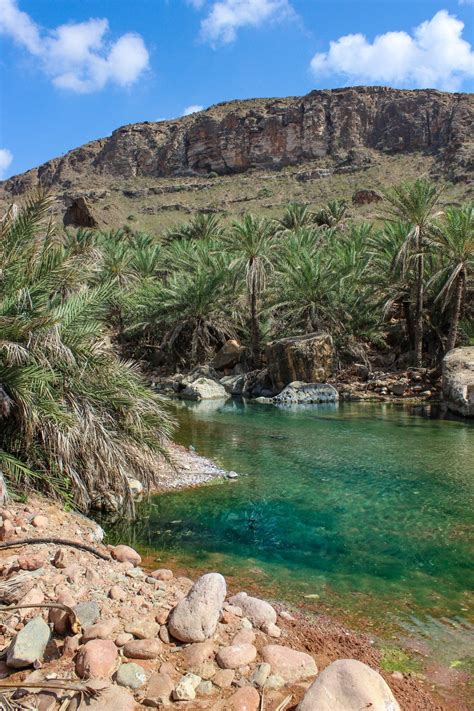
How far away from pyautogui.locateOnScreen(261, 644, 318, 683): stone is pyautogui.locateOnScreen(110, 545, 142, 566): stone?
2240 mm

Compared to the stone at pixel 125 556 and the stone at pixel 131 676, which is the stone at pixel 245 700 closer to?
the stone at pixel 131 676

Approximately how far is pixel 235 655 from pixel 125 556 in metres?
2.32

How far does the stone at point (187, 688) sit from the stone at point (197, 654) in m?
0.11

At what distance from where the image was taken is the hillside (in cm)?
7031

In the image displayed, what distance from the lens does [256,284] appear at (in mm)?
25094

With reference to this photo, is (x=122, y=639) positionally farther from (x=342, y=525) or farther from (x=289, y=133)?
(x=289, y=133)

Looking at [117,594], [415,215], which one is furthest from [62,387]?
[415,215]

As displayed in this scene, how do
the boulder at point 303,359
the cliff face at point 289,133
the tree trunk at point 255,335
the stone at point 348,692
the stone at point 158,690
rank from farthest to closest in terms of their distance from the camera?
the cliff face at point 289,133
the tree trunk at point 255,335
the boulder at point 303,359
the stone at point 158,690
the stone at point 348,692

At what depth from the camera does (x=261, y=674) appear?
10.9ft

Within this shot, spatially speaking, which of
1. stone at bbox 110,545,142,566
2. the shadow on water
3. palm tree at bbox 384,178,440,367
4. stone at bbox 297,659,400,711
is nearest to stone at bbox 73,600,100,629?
stone at bbox 297,659,400,711

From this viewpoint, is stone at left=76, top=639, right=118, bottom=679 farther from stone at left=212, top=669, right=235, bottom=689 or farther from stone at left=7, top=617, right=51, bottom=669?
stone at left=212, top=669, right=235, bottom=689

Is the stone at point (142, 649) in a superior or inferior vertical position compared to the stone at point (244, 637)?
superior

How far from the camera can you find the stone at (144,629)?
142 inches

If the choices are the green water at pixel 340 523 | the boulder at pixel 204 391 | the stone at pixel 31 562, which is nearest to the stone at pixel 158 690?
the stone at pixel 31 562
